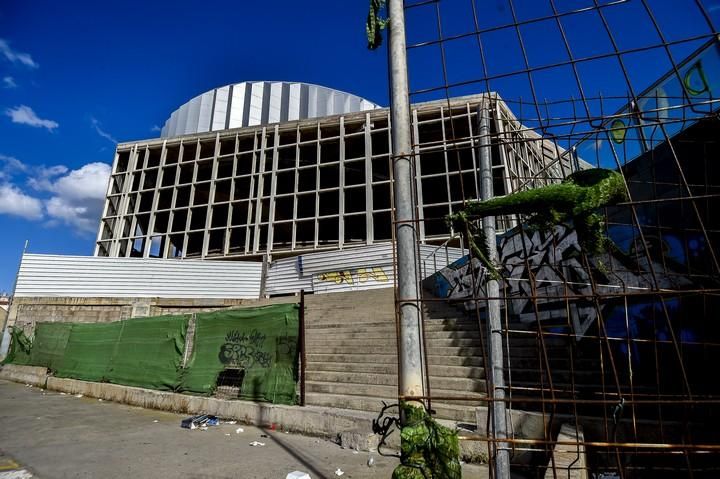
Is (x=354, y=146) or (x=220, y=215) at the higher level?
(x=354, y=146)

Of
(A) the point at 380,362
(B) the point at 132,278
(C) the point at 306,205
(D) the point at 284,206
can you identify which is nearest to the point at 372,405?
(A) the point at 380,362

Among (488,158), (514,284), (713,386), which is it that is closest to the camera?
(488,158)

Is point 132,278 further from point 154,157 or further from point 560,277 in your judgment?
point 560,277

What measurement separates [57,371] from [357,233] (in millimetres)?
20205

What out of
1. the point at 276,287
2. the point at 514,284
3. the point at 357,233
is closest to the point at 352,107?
the point at 357,233

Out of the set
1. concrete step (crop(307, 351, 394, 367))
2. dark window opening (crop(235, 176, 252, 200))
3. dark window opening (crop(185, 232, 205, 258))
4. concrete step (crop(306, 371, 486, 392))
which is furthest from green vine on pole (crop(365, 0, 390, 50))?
dark window opening (crop(185, 232, 205, 258))

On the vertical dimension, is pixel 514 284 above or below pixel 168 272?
below

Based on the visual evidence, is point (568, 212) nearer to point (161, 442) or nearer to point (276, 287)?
point (161, 442)

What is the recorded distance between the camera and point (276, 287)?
2158cm

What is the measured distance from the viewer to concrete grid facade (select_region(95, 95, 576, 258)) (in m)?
24.9

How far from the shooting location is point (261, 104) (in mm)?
33625

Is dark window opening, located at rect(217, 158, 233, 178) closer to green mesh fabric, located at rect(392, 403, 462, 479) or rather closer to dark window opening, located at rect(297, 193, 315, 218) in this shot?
dark window opening, located at rect(297, 193, 315, 218)

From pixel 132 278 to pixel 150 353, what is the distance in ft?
40.3

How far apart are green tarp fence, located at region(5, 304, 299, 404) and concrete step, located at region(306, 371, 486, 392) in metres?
1.41
